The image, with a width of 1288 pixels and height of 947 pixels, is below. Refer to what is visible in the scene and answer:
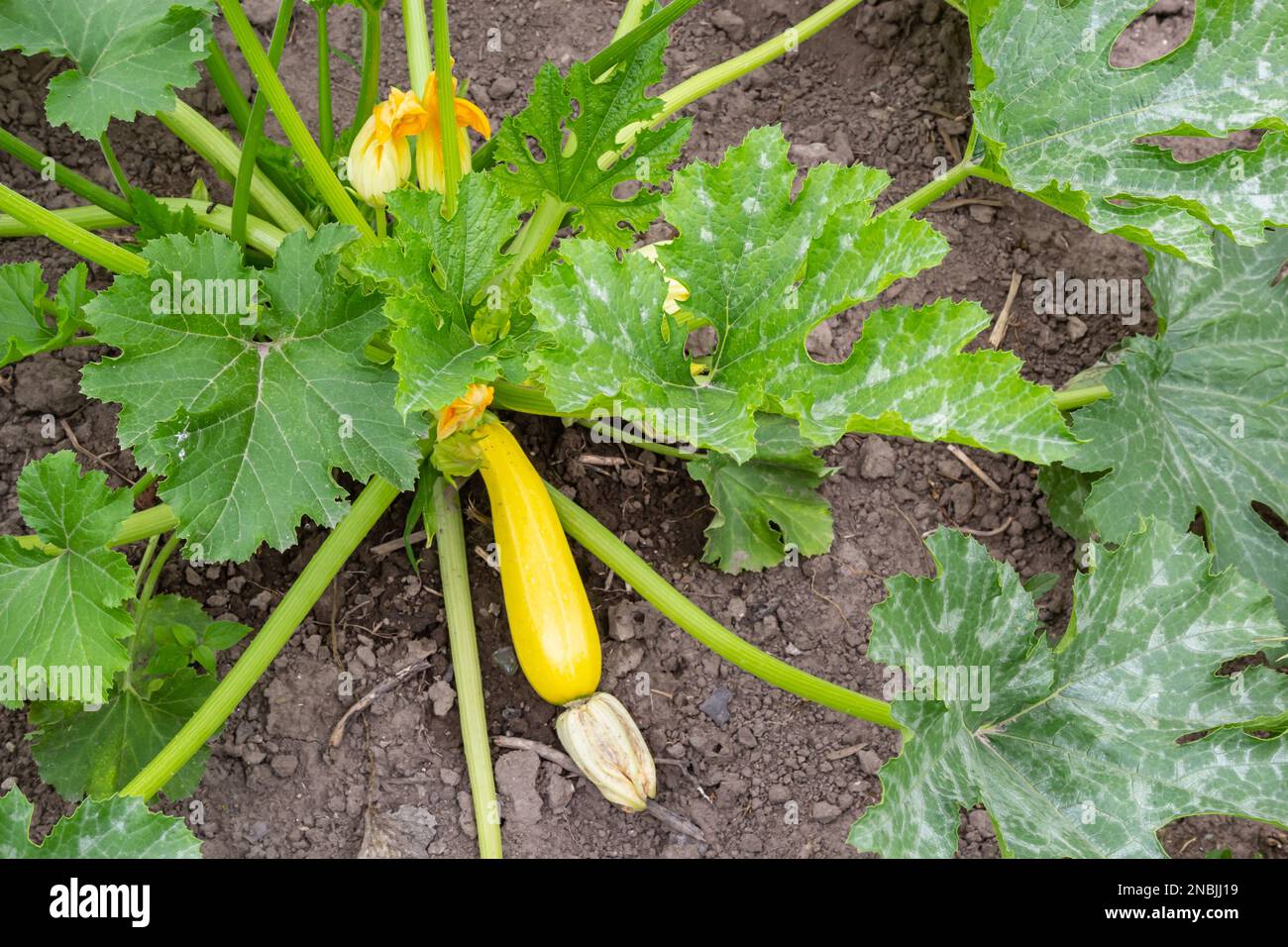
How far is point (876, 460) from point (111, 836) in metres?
1.88

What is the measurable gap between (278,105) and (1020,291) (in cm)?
193

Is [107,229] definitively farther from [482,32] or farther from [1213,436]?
[1213,436]

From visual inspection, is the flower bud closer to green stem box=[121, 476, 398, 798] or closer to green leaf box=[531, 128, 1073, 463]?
green stem box=[121, 476, 398, 798]

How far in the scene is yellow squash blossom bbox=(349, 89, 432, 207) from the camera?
2363mm

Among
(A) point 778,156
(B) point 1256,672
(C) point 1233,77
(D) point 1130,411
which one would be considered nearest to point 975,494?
(D) point 1130,411

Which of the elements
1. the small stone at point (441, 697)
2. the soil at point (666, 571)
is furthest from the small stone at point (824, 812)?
the small stone at point (441, 697)

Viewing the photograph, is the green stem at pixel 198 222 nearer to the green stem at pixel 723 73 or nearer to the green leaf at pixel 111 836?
the green stem at pixel 723 73

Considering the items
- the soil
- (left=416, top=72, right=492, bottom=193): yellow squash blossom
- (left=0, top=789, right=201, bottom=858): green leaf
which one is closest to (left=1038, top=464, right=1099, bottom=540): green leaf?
the soil

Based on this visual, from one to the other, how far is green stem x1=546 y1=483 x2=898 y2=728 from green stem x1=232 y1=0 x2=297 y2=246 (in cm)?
87


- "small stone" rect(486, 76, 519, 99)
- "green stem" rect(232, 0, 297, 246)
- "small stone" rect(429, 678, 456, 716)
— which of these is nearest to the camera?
"green stem" rect(232, 0, 297, 246)

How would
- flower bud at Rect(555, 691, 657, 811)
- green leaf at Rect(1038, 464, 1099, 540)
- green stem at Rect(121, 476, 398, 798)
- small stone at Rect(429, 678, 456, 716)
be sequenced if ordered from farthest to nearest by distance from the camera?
green leaf at Rect(1038, 464, 1099, 540) → small stone at Rect(429, 678, 456, 716) → flower bud at Rect(555, 691, 657, 811) → green stem at Rect(121, 476, 398, 798)

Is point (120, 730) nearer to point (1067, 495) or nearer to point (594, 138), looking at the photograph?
point (594, 138)

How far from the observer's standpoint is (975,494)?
9.96ft

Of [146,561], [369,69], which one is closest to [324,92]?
[369,69]
